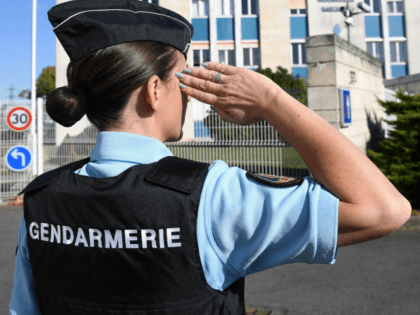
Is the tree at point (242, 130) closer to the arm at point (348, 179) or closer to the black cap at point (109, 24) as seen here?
the black cap at point (109, 24)

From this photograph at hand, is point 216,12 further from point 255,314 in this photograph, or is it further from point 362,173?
point 362,173

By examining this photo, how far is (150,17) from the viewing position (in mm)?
1243

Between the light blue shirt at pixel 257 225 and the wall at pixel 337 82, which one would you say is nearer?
the light blue shirt at pixel 257 225

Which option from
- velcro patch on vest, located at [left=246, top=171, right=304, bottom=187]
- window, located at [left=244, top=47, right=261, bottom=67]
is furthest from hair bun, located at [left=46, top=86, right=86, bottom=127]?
window, located at [left=244, top=47, right=261, bottom=67]

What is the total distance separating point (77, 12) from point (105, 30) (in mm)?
133

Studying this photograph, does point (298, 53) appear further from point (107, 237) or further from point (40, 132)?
point (107, 237)

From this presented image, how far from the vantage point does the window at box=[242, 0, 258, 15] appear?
26.5 meters

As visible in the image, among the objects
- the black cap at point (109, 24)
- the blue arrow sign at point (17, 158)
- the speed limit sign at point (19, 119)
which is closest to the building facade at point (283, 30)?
the speed limit sign at point (19, 119)

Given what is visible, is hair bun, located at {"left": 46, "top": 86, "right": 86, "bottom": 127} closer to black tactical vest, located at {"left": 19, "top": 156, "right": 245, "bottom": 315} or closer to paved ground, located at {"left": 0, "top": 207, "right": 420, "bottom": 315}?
black tactical vest, located at {"left": 19, "top": 156, "right": 245, "bottom": 315}

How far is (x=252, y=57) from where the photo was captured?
26562mm

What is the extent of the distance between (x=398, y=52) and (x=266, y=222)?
108ft

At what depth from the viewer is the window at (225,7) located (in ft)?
88.0

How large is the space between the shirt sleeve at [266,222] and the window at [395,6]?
33.7 metres

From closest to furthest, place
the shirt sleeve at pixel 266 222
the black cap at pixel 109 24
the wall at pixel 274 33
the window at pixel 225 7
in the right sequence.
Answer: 1. the shirt sleeve at pixel 266 222
2. the black cap at pixel 109 24
3. the wall at pixel 274 33
4. the window at pixel 225 7
